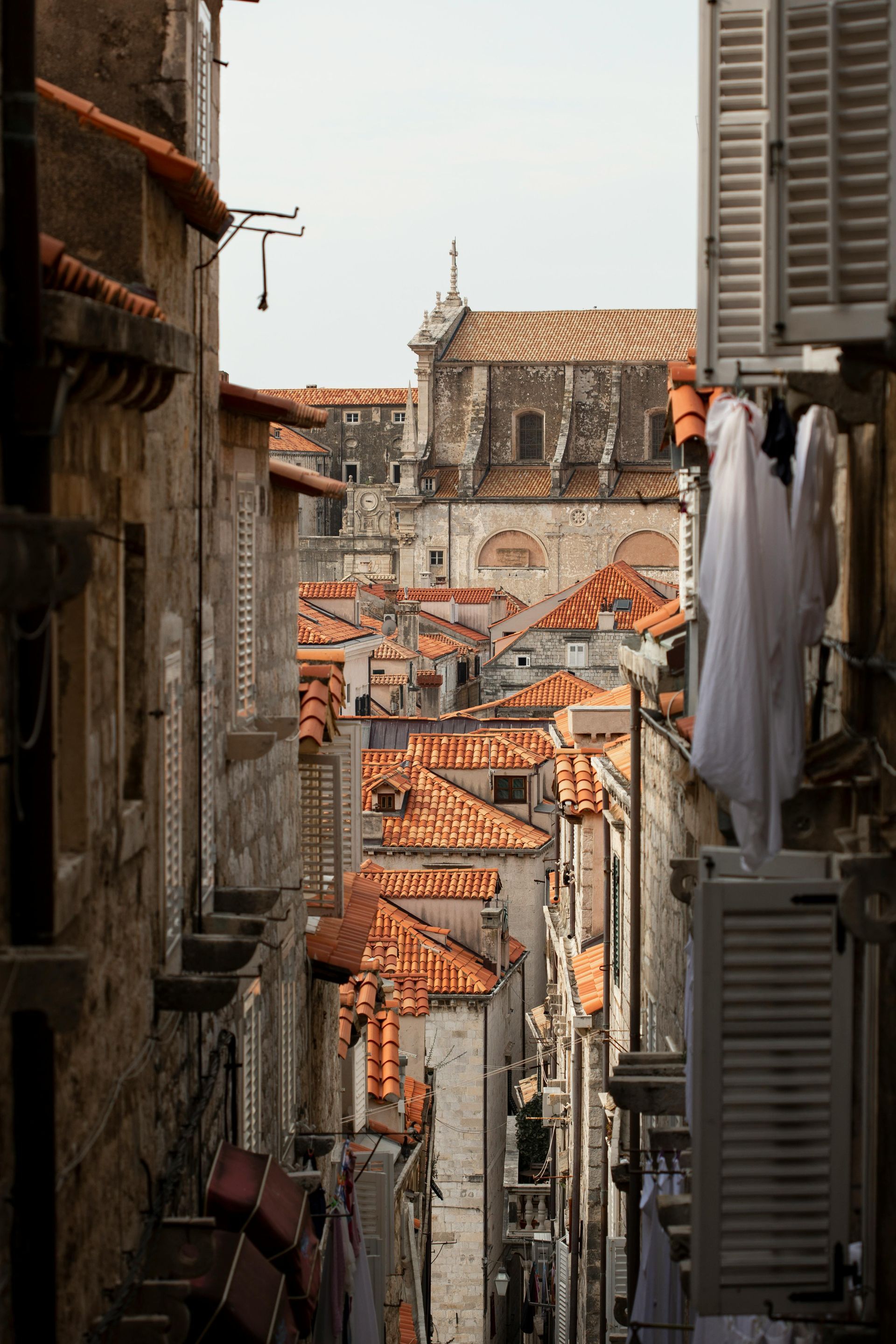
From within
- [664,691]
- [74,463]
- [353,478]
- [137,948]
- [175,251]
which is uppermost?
[353,478]

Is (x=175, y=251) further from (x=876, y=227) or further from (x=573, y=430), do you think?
(x=573, y=430)

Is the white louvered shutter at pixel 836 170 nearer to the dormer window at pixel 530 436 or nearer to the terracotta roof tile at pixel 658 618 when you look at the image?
the terracotta roof tile at pixel 658 618

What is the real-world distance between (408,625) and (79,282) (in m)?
52.0

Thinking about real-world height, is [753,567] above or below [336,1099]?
above

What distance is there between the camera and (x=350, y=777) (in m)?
13.5

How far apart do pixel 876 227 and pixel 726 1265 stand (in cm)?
327

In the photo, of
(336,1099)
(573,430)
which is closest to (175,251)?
(336,1099)

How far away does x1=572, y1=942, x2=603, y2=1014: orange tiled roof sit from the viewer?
17.5 meters

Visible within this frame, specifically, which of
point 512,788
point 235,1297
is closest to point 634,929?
point 235,1297

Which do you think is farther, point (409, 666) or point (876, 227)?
point (409, 666)

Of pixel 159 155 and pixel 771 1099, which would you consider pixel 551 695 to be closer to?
pixel 159 155

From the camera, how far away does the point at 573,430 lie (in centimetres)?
7369

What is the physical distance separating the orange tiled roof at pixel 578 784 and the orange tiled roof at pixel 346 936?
385cm

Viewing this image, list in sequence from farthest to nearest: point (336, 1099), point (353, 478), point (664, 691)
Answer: point (353, 478) < point (336, 1099) < point (664, 691)
